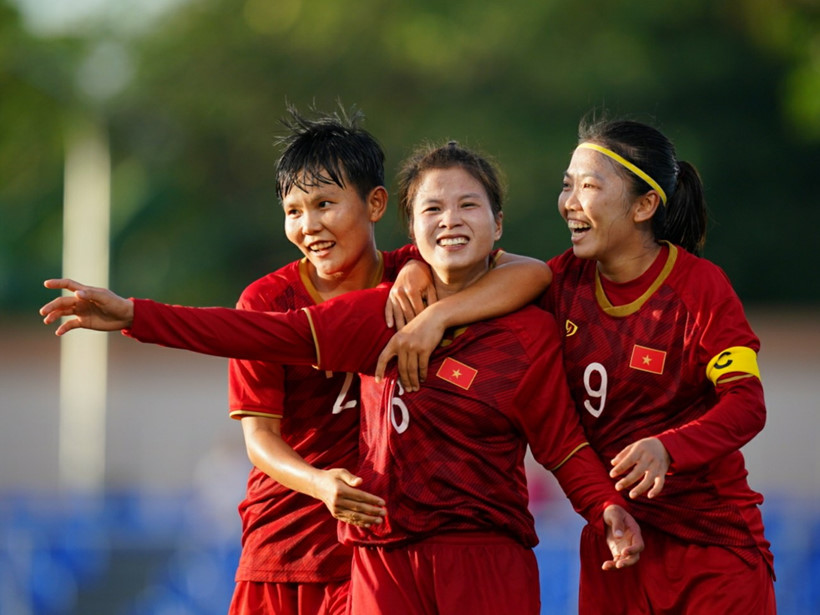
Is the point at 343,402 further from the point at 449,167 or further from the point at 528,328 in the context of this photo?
the point at 449,167

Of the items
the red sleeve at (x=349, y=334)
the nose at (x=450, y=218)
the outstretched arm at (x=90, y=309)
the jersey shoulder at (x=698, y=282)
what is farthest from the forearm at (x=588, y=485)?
the outstretched arm at (x=90, y=309)

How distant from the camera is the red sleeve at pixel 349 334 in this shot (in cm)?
416

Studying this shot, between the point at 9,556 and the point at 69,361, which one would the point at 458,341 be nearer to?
Result: the point at 9,556

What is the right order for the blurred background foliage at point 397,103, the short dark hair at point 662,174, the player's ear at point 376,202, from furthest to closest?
the blurred background foliage at point 397,103, the player's ear at point 376,202, the short dark hair at point 662,174

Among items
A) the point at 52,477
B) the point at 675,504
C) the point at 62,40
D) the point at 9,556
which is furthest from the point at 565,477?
the point at 62,40

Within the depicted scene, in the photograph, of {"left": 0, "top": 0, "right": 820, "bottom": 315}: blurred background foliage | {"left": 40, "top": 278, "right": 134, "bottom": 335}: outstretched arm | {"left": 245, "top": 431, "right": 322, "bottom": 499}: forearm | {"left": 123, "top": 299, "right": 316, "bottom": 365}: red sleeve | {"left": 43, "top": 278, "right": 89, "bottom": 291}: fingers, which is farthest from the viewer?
{"left": 0, "top": 0, "right": 820, "bottom": 315}: blurred background foliage

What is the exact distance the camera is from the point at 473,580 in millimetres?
3914

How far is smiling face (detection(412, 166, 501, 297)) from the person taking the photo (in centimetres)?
416

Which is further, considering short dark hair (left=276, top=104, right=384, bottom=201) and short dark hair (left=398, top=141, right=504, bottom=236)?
short dark hair (left=276, top=104, right=384, bottom=201)

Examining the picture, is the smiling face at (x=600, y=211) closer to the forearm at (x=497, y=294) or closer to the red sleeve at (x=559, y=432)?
the forearm at (x=497, y=294)

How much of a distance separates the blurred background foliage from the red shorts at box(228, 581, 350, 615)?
1785 cm

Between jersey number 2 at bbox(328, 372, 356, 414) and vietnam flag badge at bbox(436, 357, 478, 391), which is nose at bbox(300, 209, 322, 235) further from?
vietnam flag badge at bbox(436, 357, 478, 391)

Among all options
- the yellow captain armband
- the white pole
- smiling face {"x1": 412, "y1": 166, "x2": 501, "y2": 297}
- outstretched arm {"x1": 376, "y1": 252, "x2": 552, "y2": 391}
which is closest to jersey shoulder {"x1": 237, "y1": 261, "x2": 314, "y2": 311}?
outstretched arm {"x1": 376, "y1": 252, "x2": 552, "y2": 391}

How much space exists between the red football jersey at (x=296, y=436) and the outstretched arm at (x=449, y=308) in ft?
1.23
